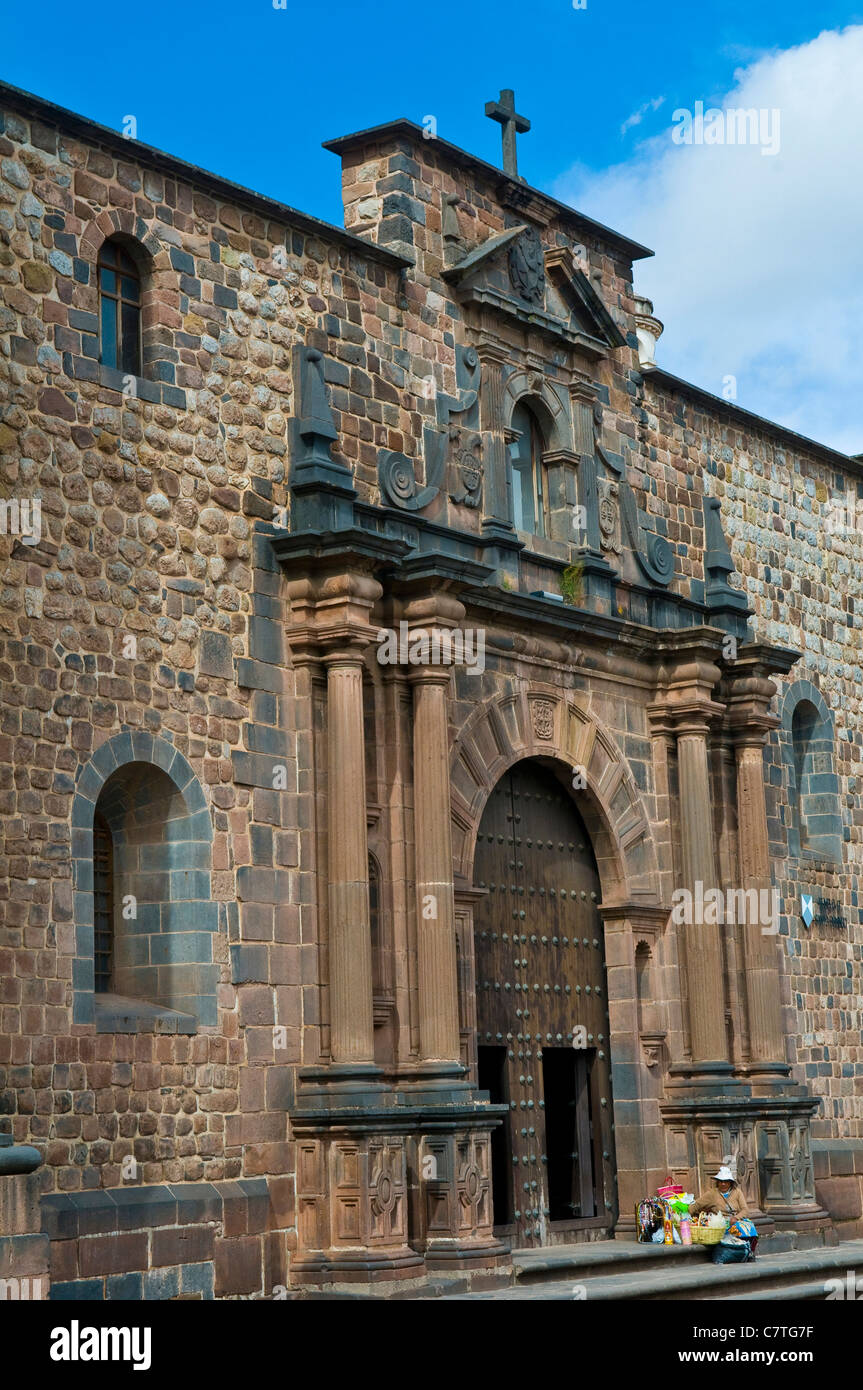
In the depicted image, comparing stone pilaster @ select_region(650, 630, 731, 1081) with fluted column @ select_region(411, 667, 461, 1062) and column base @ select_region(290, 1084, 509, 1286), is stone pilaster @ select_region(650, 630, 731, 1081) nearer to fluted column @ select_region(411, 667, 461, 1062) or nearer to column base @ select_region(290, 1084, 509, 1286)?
fluted column @ select_region(411, 667, 461, 1062)

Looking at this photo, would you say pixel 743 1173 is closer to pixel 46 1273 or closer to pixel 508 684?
pixel 508 684

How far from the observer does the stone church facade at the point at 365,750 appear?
46.0ft

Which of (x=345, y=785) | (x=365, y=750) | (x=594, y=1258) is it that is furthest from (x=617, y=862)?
(x=345, y=785)

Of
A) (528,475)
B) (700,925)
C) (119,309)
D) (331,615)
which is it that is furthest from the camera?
(700,925)

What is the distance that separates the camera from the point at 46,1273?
37.9 feet

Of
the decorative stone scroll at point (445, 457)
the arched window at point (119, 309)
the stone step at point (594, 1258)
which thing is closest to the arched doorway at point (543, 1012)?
the stone step at point (594, 1258)

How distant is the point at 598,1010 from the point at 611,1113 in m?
0.97

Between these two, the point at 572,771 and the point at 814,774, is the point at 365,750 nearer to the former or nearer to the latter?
the point at 572,771

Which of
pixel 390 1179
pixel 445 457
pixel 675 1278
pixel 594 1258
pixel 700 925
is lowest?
pixel 675 1278

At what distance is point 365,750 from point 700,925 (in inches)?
195

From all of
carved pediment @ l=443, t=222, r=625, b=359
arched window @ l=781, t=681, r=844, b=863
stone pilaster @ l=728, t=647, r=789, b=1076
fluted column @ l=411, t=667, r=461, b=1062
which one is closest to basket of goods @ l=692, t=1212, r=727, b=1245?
stone pilaster @ l=728, t=647, r=789, b=1076

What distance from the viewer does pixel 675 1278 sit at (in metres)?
16.3

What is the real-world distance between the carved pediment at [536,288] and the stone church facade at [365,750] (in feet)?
0.16

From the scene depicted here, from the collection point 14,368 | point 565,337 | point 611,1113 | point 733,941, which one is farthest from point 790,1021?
point 14,368
